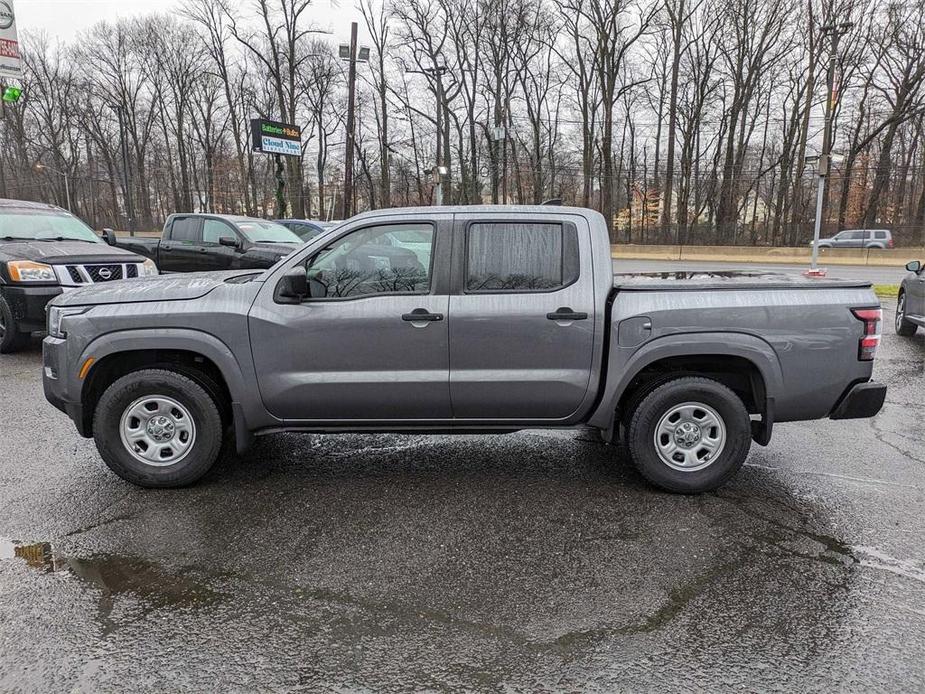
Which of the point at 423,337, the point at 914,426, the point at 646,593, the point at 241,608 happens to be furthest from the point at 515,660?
the point at 914,426

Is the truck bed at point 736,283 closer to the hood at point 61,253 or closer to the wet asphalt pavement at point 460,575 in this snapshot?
the wet asphalt pavement at point 460,575

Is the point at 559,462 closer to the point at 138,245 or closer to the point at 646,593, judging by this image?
the point at 646,593

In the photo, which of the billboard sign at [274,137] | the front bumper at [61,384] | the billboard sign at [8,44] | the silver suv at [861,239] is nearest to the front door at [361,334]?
the front bumper at [61,384]

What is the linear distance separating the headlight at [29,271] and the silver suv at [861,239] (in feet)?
116

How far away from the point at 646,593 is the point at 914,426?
4119 millimetres

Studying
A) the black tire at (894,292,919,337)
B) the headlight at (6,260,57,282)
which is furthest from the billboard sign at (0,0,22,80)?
the black tire at (894,292,919,337)

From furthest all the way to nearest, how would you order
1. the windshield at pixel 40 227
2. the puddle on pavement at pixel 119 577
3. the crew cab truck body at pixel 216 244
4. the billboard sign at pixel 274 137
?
the billboard sign at pixel 274 137 → the crew cab truck body at pixel 216 244 → the windshield at pixel 40 227 → the puddle on pavement at pixel 119 577

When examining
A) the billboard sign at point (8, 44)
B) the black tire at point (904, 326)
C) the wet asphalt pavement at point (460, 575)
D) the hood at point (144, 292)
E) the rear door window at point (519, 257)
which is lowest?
the wet asphalt pavement at point (460, 575)

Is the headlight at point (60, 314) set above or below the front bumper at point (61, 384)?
above

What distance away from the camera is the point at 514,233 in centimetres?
422

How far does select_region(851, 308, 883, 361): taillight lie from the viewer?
4020mm

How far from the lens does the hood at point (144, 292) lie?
4219 millimetres

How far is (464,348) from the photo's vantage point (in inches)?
161

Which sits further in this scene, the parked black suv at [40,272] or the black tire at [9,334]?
the black tire at [9,334]
